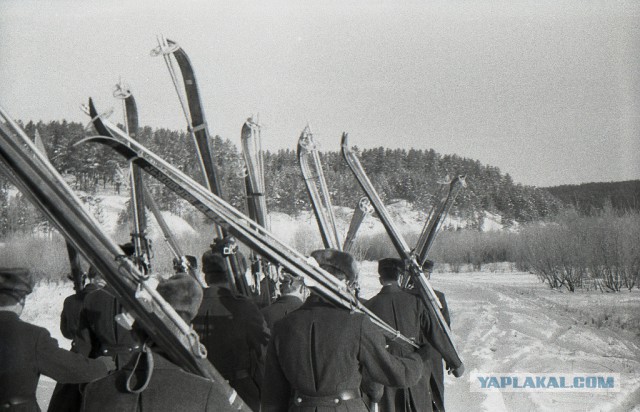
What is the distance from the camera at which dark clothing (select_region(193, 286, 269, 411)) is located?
3930mm

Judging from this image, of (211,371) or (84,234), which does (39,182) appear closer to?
(84,234)

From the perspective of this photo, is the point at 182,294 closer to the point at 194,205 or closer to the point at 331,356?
the point at 194,205

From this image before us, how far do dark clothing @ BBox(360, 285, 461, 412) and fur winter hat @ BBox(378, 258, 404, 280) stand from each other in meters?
0.08

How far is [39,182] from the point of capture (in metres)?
1.64

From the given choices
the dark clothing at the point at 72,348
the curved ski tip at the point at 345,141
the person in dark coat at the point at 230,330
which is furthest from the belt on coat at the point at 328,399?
the curved ski tip at the point at 345,141

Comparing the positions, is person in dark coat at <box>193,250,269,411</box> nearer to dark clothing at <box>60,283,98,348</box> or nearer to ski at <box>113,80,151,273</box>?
ski at <box>113,80,151,273</box>

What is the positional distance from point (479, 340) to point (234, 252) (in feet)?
21.4

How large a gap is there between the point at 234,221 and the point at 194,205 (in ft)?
0.59

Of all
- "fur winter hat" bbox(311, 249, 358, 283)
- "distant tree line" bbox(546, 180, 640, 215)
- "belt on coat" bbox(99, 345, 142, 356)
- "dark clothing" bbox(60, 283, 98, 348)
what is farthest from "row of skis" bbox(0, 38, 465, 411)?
"distant tree line" bbox(546, 180, 640, 215)

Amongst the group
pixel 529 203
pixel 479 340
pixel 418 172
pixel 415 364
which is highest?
pixel 418 172

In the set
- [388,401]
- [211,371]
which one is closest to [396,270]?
[388,401]

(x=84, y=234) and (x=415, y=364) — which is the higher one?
(x=84, y=234)

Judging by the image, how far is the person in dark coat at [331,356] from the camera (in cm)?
272

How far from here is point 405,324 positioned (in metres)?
4.46
